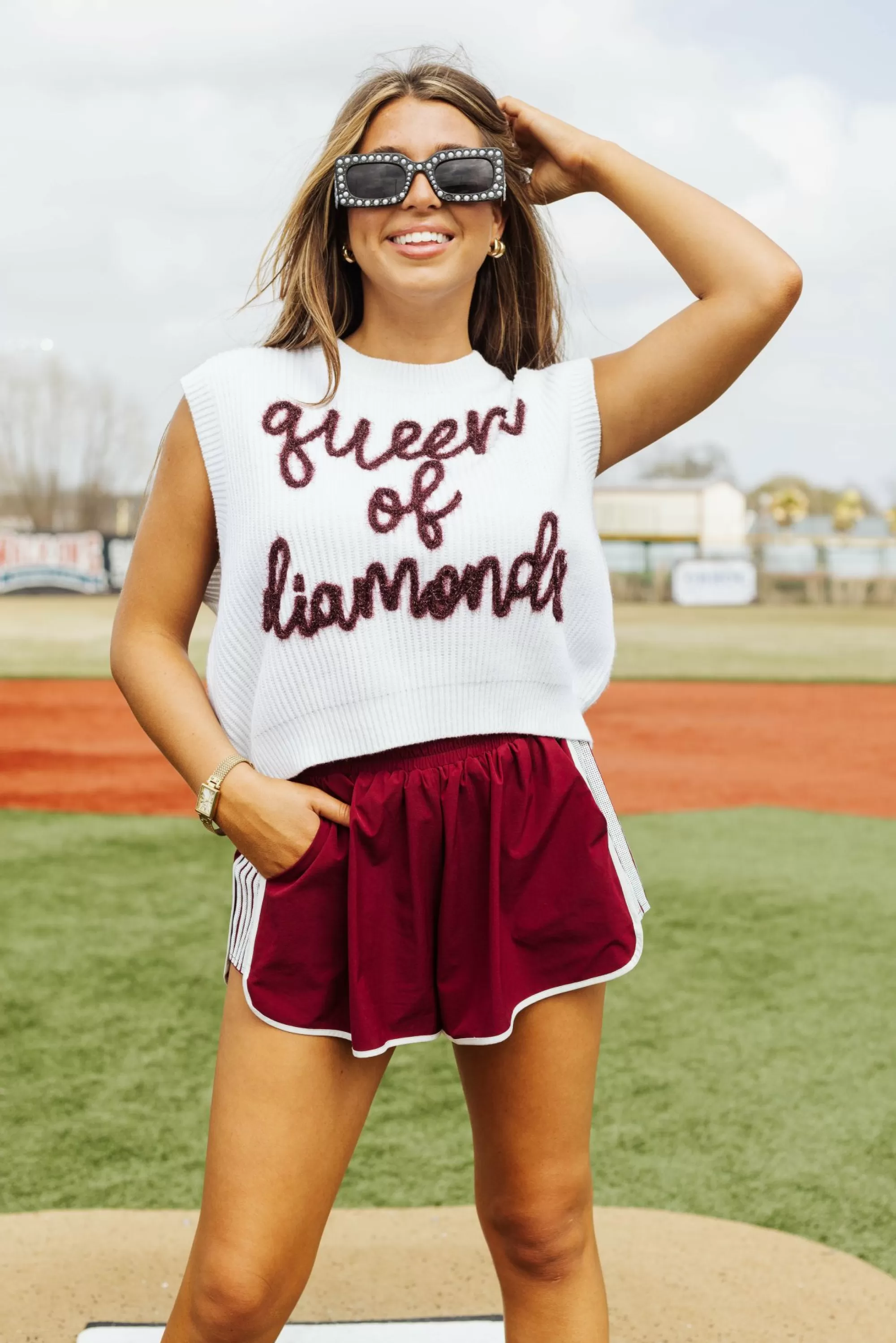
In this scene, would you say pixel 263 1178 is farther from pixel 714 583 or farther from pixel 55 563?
pixel 714 583

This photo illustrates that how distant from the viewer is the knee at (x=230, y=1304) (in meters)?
1.74

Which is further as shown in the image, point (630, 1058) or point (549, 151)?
point (630, 1058)

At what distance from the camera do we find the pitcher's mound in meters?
2.64

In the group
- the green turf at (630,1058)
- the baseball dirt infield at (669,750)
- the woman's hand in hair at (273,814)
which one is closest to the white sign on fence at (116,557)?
the baseball dirt infield at (669,750)

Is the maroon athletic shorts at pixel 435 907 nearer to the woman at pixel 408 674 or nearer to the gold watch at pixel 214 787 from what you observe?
the woman at pixel 408 674

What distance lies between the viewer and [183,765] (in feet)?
6.12

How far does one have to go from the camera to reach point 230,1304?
1.75 meters

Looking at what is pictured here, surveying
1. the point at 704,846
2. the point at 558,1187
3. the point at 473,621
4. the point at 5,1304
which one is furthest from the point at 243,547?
the point at 704,846

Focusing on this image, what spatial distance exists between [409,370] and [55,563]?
102 feet

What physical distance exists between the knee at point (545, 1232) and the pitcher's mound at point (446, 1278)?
2.26ft

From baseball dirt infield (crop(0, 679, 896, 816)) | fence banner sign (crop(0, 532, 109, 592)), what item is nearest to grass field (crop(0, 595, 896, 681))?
fence banner sign (crop(0, 532, 109, 592))

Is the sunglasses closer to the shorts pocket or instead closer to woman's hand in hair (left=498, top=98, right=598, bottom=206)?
woman's hand in hair (left=498, top=98, right=598, bottom=206)

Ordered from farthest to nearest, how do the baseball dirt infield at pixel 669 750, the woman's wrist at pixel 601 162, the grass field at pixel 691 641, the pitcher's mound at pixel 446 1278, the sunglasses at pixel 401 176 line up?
the grass field at pixel 691 641
the baseball dirt infield at pixel 669 750
the pitcher's mound at pixel 446 1278
the woman's wrist at pixel 601 162
the sunglasses at pixel 401 176

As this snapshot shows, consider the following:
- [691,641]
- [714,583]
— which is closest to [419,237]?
[691,641]
